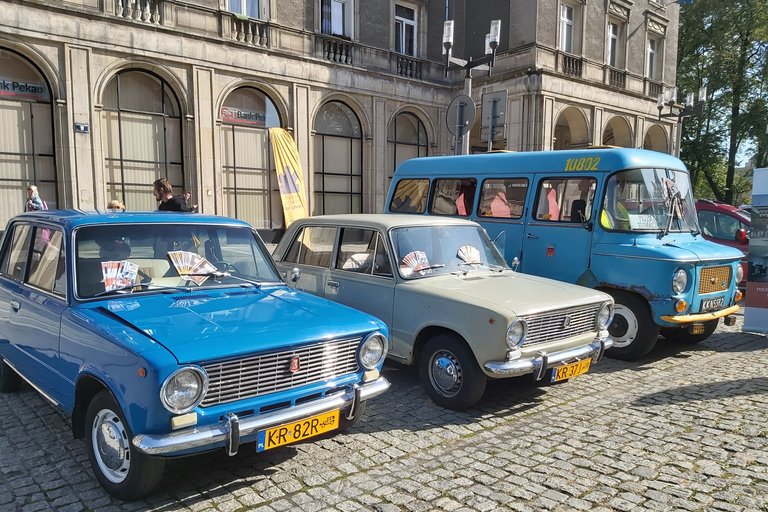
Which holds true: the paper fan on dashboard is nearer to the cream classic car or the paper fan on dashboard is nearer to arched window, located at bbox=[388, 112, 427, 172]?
the cream classic car

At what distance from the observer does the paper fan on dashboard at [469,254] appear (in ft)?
19.7

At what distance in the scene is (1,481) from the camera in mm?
3625

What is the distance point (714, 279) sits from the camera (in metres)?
6.86

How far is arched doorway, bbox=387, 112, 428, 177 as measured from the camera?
68.8 feet

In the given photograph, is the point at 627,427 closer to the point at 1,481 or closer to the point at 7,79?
the point at 1,481

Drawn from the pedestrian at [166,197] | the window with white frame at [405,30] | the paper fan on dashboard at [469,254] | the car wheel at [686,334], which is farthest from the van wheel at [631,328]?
the window with white frame at [405,30]

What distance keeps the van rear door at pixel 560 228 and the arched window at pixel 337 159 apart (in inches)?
481

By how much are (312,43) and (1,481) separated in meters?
16.5

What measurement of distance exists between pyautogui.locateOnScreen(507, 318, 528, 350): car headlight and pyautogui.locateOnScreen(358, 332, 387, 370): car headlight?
3.89 ft

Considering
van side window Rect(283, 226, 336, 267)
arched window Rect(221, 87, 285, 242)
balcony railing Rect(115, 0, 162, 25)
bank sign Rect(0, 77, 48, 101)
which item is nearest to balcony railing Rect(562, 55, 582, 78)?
arched window Rect(221, 87, 285, 242)

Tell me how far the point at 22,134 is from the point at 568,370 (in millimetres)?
14044

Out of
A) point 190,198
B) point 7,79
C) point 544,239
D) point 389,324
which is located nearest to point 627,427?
point 389,324

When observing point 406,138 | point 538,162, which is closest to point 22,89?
point 538,162

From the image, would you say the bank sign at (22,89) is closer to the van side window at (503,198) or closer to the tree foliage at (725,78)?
the van side window at (503,198)
